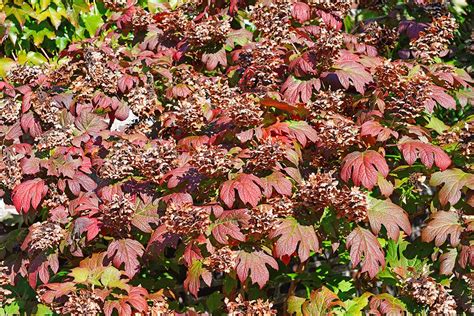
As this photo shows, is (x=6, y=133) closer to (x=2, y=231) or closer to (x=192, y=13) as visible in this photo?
(x=2, y=231)

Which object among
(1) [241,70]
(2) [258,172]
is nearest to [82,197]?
(2) [258,172]

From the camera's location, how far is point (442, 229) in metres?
2.58

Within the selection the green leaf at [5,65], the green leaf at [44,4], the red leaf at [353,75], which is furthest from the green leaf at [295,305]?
the green leaf at [44,4]

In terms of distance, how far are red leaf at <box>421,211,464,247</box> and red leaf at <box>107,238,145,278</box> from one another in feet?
3.75

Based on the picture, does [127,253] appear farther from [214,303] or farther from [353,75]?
[353,75]

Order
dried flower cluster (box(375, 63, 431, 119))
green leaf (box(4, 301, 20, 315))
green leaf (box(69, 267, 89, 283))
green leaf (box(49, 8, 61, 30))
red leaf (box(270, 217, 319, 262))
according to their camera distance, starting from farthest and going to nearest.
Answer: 1. green leaf (box(49, 8, 61, 30))
2. green leaf (box(4, 301, 20, 315))
3. dried flower cluster (box(375, 63, 431, 119))
4. green leaf (box(69, 267, 89, 283))
5. red leaf (box(270, 217, 319, 262))

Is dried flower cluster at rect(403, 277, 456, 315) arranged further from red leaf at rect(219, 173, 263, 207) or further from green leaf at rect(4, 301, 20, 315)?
green leaf at rect(4, 301, 20, 315)

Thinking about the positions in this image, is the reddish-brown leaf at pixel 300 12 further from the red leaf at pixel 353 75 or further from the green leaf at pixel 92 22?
the green leaf at pixel 92 22

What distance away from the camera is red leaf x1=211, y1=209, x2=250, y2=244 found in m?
2.46

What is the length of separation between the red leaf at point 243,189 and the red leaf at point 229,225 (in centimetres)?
5

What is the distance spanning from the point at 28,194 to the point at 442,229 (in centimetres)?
170

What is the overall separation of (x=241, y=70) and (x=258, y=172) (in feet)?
2.43

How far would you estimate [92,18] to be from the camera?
13.4 ft

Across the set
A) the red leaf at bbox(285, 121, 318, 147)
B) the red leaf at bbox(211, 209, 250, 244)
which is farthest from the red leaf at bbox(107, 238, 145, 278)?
the red leaf at bbox(285, 121, 318, 147)
